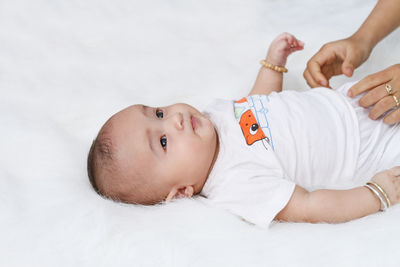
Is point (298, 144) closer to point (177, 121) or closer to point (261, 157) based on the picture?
point (261, 157)

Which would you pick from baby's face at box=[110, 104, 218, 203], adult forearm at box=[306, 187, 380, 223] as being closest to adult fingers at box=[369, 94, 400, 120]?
adult forearm at box=[306, 187, 380, 223]

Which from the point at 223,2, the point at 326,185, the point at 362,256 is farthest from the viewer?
the point at 223,2

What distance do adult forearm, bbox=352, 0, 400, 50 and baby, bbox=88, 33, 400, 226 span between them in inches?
7.5

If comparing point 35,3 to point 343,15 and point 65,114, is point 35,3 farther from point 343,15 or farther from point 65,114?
point 343,15

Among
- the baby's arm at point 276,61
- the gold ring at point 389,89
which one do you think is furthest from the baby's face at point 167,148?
the gold ring at point 389,89

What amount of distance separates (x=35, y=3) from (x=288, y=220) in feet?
4.00

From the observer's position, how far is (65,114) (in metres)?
1.35

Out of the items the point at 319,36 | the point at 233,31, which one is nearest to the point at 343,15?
the point at 319,36

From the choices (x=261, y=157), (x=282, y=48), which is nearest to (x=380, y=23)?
(x=282, y=48)

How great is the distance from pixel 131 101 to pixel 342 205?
27.9 inches

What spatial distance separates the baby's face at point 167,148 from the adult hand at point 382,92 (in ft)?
1.34

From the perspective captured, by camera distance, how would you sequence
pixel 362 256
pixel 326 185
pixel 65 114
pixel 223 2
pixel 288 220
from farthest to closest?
1. pixel 223 2
2. pixel 65 114
3. pixel 326 185
4. pixel 288 220
5. pixel 362 256

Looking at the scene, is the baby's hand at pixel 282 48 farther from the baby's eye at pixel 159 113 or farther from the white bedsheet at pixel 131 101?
the baby's eye at pixel 159 113

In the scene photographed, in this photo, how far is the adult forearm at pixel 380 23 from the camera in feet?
4.40
